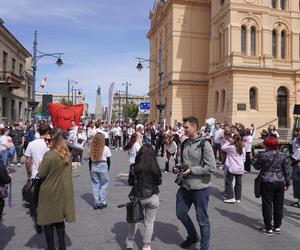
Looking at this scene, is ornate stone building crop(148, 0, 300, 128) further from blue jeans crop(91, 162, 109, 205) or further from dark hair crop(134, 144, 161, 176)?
dark hair crop(134, 144, 161, 176)

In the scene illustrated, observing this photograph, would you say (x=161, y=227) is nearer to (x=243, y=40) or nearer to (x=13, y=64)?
(x=243, y=40)

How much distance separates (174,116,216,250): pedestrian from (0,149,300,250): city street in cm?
63

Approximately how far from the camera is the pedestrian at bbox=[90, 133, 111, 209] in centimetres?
845

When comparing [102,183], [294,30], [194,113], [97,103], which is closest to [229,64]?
[294,30]

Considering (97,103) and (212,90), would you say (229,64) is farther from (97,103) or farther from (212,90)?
(97,103)

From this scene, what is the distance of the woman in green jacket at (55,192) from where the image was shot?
516 centimetres

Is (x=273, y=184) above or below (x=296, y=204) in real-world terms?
above

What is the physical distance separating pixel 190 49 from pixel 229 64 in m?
10.9

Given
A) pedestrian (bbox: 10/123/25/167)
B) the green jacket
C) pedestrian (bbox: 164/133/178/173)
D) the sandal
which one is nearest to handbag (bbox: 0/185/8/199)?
the green jacket

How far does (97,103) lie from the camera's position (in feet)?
153

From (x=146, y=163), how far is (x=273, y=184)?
2.60 m

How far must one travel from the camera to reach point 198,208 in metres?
5.55

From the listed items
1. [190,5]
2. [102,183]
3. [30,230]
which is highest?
[190,5]

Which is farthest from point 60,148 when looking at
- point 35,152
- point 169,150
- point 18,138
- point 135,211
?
point 18,138
